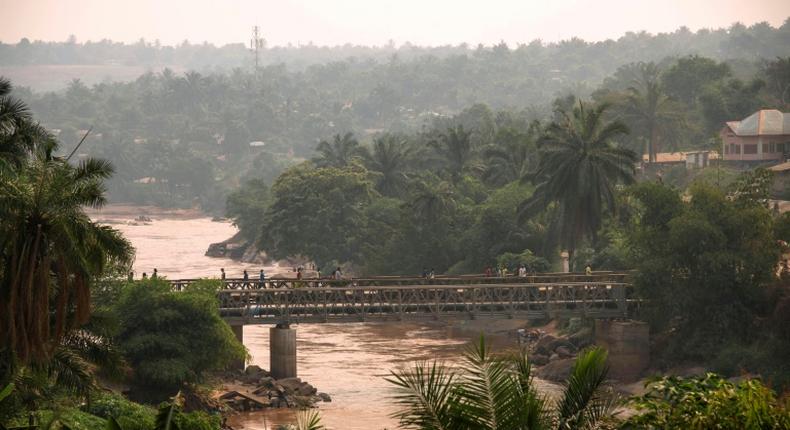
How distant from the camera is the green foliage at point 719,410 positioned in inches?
791

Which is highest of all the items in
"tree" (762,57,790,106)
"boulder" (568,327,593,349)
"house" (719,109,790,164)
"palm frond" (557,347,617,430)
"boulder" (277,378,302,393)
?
"tree" (762,57,790,106)

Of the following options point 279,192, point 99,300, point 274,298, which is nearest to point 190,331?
point 99,300

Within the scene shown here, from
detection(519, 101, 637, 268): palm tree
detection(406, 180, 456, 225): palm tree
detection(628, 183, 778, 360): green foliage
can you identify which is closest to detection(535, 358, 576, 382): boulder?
detection(628, 183, 778, 360): green foliage

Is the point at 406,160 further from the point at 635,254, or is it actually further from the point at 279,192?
the point at 635,254

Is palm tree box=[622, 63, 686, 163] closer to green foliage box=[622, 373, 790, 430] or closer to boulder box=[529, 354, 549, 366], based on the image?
boulder box=[529, 354, 549, 366]

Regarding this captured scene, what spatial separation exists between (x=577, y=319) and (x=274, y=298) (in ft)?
53.2

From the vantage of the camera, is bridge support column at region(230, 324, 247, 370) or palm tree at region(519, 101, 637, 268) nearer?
bridge support column at region(230, 324, 247, 370)

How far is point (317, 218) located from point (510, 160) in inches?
565

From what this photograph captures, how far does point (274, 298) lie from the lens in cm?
6084

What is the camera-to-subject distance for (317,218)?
95.8 metres

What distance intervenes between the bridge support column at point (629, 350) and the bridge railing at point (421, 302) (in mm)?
1478

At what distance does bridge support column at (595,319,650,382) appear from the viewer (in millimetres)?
60625

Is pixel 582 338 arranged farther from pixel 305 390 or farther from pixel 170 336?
pixel 170 336

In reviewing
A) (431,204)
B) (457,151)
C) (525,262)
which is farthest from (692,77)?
(525,262)
